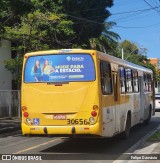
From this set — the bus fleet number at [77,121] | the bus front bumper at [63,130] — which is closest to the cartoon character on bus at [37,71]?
the bus front bumper at [63,130]

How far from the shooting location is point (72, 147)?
1398cm

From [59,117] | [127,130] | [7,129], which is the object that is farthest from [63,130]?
[7,129]

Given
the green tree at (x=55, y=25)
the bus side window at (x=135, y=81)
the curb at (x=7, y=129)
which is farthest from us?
the green tree at (x=55, y=25)

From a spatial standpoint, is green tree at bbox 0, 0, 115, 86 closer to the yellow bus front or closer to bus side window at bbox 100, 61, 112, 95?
bus side window at bbox 100, 61, 112, 95

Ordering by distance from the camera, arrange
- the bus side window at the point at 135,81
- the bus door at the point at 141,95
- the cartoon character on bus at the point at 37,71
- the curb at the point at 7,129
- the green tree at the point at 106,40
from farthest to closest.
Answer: the green tree at the point at 106,40, the curb at the point at 7,129, the bus door at the point at 141,95, the bus side window at the point at 135,81, the cartoon character on bus at the point at 37,71

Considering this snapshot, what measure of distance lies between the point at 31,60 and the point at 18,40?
17.0 metres

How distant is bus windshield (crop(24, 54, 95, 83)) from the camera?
42.0ft

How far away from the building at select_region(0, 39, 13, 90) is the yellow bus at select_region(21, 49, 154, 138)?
17122 mm

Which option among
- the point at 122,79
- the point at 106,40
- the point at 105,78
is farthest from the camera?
the point at 106,40

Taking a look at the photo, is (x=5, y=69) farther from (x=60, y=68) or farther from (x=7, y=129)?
(x=60, y=68)

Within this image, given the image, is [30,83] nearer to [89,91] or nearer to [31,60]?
[31,60]

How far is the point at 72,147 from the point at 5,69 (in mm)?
17816

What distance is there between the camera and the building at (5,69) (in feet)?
99.4

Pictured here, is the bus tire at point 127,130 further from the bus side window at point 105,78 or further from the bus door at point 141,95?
the bus door at point 141,95
